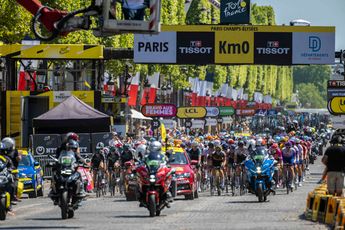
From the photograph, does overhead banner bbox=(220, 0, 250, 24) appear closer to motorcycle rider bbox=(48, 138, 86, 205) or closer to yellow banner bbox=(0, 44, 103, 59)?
yellow banner bbox=(0, 44, 103, 59)

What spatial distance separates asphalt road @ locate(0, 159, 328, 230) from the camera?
2361 cm

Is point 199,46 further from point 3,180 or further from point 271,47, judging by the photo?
point 3,180

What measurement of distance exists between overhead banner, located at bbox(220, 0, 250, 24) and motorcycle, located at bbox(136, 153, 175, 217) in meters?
21.9

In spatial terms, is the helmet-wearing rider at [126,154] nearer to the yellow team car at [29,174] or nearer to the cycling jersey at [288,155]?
the yellow team car at [29,174]

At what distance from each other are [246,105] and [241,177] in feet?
339

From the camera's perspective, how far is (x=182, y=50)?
4691 centimetres

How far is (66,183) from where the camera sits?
2533cm

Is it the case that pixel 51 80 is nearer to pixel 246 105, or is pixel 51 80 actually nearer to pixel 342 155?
pixel 342 155

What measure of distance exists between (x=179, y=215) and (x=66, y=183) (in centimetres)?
301

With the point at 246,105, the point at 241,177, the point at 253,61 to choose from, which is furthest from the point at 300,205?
the point at 246,105

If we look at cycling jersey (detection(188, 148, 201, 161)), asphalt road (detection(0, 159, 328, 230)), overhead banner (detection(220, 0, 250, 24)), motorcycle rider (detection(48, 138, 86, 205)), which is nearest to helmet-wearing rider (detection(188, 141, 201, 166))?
cycling jersey (detection(188, 148, 201, 161))

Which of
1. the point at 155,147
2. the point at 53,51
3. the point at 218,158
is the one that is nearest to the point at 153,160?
the point at 155,147

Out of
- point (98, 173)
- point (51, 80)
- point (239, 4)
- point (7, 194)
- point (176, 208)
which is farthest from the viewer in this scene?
point (51, 80)

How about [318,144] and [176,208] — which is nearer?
[176,208]
